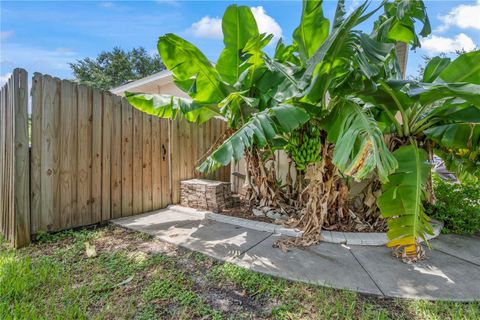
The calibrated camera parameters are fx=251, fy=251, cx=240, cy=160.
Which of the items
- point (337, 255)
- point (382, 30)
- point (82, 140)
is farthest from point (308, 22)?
point (82, 140)

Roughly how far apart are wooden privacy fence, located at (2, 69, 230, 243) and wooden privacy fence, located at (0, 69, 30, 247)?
0.08 metres

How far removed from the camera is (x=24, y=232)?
3.00 meters

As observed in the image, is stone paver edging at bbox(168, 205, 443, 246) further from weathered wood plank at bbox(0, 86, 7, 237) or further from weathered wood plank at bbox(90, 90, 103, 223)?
weathered wood plank at bbox(0, 86, 7, 237)

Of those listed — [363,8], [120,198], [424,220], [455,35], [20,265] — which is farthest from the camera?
[455,35]

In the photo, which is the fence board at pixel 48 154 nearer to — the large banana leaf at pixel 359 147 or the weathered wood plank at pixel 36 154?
the weathered wood plank at pixel 36 154

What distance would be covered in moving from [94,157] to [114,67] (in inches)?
981

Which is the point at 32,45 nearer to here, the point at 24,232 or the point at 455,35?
the point at 24,232

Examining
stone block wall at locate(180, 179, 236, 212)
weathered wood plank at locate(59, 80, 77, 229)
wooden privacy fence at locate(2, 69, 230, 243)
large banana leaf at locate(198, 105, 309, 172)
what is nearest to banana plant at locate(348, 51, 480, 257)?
large banana leaf at locate(198, 105, 309, 172)

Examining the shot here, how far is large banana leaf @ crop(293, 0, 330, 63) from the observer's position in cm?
289

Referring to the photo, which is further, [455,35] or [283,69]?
[455,35]

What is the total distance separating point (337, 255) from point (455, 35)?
23788mm

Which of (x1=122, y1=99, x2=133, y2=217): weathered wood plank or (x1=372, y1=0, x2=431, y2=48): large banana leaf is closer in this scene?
(x1=372, y1=0, x2=431, y2=48): large banana leaf

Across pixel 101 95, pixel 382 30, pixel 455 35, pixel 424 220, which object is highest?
pixel 455 35

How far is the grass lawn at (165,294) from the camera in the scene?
188 centimetres
